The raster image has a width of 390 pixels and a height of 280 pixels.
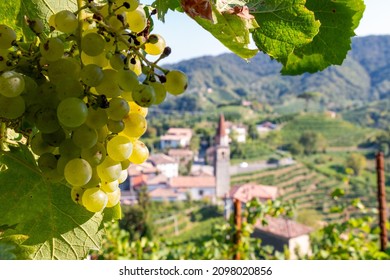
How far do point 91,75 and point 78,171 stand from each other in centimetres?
12

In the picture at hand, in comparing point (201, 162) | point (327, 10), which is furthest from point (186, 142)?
point (327, 10)

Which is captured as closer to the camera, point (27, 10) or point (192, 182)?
point (27, 10)

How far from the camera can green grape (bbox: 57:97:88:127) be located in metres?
0.57

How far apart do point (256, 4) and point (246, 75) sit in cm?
9290

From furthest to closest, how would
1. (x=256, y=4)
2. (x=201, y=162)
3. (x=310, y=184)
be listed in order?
1. (x=201, y=162)
2. (x=310, y=184)
3. (x=256, y=4)

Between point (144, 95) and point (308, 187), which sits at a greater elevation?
point (308, 187)

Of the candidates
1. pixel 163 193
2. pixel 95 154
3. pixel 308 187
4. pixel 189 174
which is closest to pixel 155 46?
pixel 95 154

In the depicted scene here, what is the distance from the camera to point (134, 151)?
27.8 inches

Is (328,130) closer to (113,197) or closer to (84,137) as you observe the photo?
(113,197)

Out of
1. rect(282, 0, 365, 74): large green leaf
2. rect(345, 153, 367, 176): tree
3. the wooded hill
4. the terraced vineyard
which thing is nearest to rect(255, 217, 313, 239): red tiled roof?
the terraced vineyard

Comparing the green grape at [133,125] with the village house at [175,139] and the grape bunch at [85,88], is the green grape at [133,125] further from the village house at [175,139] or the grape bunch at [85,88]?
the village house at [175,139]

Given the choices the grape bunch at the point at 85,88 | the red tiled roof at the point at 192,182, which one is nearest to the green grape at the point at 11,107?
the grape bunch at the point at 85,88

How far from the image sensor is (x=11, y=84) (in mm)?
573

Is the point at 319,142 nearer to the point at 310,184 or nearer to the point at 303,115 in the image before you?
the point at 303,115
